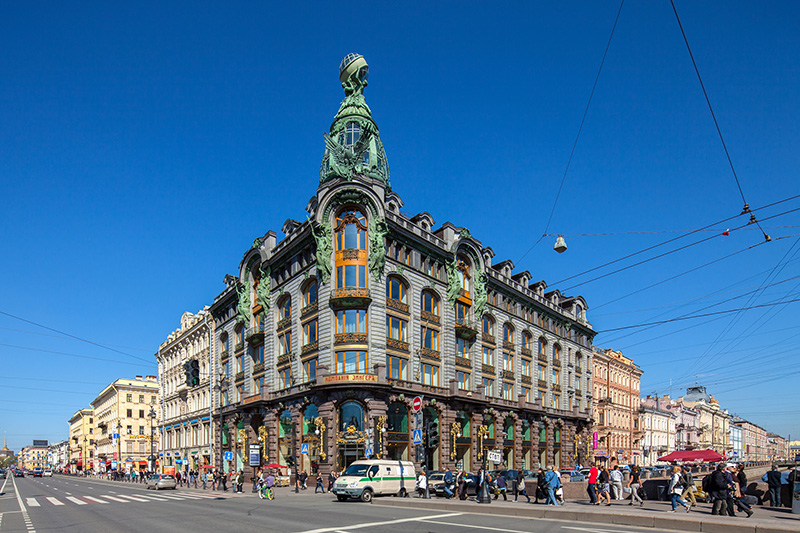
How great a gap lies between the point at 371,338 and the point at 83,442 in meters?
150

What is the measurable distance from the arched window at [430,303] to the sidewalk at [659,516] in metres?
25.6

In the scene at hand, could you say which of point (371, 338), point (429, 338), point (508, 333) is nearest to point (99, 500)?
point (371, 338)

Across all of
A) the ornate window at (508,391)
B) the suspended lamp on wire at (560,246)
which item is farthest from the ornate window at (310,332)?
the suspended lamp on wire at (560,246)

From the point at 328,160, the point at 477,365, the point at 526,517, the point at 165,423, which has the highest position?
the point at 328,160

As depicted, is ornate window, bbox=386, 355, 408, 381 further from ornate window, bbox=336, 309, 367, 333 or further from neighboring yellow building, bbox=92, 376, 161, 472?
neighboring yellow building, bbox=92, 376, 161, 472

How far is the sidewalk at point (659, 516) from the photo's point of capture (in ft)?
52.9

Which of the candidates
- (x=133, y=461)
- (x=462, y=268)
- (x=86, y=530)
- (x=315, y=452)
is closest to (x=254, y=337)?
(x=315, y=452)

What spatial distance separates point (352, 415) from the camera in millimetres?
43719

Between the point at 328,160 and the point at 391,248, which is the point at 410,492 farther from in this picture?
the point at 328,160

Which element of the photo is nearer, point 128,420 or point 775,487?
point 775,487

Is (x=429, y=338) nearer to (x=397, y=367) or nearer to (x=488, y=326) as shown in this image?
(x=397, y=367)

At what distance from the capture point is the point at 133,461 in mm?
110750

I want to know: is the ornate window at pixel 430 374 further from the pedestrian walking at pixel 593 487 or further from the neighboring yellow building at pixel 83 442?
the neighboring yellow building at pixel 83 442

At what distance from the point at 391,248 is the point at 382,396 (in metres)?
11.5
